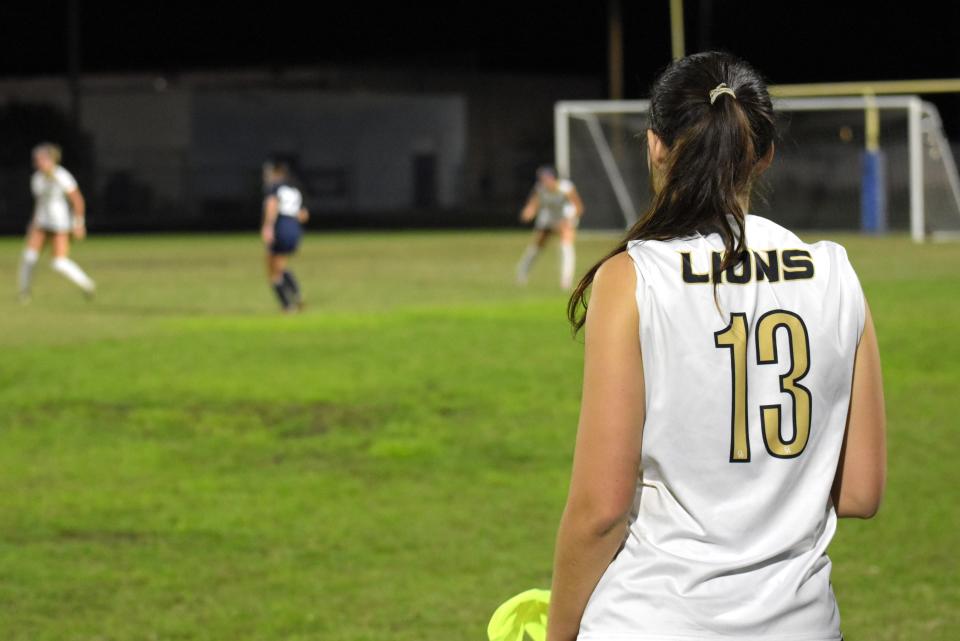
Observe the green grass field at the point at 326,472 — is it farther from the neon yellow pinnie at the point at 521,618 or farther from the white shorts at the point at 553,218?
the white shorts at the point at 553,218

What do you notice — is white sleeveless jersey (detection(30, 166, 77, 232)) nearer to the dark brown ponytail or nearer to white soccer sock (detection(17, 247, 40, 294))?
white soccer sock (detection(17, 247, 40, 294))

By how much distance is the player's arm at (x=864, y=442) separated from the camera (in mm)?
2352

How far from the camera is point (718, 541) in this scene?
2215 millimetres

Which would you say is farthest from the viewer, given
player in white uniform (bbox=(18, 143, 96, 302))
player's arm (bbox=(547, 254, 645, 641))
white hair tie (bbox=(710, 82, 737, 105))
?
player in white uniform (bbox=(18, 143, 96, 302))

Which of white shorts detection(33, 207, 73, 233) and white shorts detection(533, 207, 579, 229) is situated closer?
white shorts detection(33, 207, 73, 233)

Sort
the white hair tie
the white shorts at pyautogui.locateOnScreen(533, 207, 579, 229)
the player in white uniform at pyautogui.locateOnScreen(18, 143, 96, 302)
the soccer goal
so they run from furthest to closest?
the soccer goal < the white shorts at pyautogui.locateOnScreen(533, 207, 579, 229) < the player in white uniform at pyautogui.locateOnScreen(18, 143, 96, 302) < the white hair tie

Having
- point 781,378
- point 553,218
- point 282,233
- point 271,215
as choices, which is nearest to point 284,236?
point 282,233

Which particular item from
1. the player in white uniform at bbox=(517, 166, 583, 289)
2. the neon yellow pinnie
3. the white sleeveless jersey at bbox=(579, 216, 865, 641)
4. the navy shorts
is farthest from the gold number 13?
the player in white uniform at bbox=(517, 166, 583, 289)

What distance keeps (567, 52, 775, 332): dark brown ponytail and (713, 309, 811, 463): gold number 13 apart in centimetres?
14

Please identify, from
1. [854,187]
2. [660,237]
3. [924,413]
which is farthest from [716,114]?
[854,187]

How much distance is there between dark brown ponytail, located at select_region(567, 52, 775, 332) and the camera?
2285 mm

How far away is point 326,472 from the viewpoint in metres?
9.20

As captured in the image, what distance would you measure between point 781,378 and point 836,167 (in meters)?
37.5

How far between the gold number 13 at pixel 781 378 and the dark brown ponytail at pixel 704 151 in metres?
0.14
